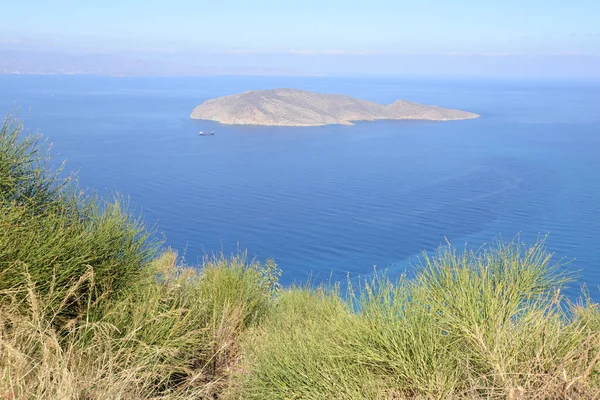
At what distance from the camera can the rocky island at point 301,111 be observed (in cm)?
9375

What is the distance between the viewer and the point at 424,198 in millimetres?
46562

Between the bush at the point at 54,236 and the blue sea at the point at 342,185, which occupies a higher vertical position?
the bush at the point at 54,236

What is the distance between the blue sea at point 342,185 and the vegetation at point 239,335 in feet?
55.0

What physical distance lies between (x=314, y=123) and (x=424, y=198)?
48.4m

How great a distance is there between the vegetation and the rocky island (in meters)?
85.7

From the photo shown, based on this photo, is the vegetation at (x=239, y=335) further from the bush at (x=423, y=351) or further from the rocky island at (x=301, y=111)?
the rocky island at (x=301, y=111)

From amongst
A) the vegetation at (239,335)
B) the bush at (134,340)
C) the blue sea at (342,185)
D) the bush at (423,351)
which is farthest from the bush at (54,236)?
the blue sea at (342,185)

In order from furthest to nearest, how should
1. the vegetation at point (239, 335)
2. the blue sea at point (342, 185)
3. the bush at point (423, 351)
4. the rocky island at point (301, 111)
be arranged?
the rocky island at point (301, 111) → the blue sea at point (342, 185) → the bush at point (423, 351) → the vegetation at point (239, 335)

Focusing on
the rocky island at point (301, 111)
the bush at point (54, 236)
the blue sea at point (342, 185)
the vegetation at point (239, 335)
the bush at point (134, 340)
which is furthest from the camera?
the rocky island at point (301, 111)

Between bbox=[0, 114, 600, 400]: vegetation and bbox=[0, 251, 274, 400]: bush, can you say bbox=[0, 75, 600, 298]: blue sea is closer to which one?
bbox=[0, 251, 274, 400]: bush

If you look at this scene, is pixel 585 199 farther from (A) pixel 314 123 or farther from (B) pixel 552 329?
(A) pixel 314 123

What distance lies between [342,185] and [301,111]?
48.3m

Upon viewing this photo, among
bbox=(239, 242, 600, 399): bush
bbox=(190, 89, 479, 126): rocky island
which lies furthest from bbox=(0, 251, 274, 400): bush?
bbox=(190, 89, 479, 126): rocky island

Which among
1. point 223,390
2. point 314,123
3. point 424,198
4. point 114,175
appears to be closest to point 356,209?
point 424,198
